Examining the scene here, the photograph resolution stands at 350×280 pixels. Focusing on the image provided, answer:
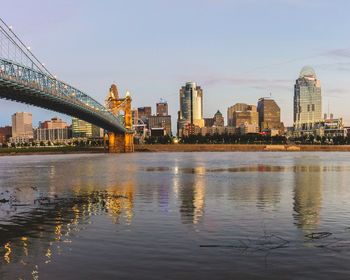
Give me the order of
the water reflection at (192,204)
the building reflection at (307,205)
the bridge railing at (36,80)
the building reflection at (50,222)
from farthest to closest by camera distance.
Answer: the bridge railing at (36,80) < the water reflection at (192,204) < the building reflection at (307,205) < the building reflection at (50,222)

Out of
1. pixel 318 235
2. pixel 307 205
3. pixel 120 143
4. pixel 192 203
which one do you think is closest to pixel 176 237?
pixel 318 235

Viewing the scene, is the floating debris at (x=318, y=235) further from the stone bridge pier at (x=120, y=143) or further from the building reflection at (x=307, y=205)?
the stone bridge pier at (x=120, y=143)

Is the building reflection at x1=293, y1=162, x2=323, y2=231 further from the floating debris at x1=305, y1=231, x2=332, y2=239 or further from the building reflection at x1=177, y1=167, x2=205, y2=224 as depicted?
the building reflection at x1=177, y1=167, x2=205, y2=224

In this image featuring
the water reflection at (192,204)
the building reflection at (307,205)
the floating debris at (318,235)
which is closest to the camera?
the floating debris at (318,235)

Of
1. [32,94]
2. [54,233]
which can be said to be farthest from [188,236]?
[32,94]

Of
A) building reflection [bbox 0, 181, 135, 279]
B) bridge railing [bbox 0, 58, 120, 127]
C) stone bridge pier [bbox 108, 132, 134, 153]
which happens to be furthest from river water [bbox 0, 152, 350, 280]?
stone bridge pier [bbox 108, 132, 134, 153]

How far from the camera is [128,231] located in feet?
61.6

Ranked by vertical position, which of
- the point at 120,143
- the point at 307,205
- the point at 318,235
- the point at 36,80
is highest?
the point at 36,80

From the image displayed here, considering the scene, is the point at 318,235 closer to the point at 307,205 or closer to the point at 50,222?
the point at 307,205

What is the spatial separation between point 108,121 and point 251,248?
354ft

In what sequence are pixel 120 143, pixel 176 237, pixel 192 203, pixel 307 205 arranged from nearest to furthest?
pixel 176 237 → pixel 307 205 → pixel 192 203 → pixel 120 143

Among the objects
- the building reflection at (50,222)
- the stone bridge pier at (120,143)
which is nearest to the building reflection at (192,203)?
the building reflection at (50,222)

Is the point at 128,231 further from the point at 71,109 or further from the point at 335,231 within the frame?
the point at 71,109

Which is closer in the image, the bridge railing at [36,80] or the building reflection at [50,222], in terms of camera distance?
the building reflection at [50,222]
